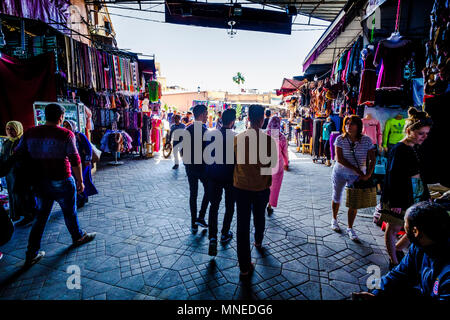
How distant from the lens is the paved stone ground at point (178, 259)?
260 centimetres

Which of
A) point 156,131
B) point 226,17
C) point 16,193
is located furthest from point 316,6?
point 16,193

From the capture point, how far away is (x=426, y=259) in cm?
154

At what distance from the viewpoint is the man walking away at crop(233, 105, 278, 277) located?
2695 mm

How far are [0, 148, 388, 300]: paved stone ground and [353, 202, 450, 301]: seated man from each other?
1.06 metres

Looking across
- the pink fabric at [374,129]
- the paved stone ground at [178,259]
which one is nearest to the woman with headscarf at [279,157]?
the paved stone ground at [178,259]

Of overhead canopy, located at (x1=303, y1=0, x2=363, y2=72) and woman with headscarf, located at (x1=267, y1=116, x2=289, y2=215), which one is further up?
overhead canopy, located at (x1=303, y1=0, x2=363, y2=72)

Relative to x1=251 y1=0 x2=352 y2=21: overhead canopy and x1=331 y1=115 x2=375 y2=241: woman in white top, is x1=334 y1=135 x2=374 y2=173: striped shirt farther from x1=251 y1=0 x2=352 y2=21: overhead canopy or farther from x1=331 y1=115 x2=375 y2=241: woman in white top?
x1=251 y1=0 x2=352 y2=21: overhead canopy

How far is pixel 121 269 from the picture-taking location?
296 cm

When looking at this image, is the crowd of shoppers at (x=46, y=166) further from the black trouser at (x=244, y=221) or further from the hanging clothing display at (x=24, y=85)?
the hanging clothing display at (x=24, y=85)

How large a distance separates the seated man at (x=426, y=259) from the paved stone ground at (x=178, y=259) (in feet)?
3.47

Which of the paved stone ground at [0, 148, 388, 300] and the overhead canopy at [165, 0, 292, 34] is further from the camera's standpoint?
the overhead canopy at [165, 0, 292, 34]

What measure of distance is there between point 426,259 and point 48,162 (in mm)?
3925

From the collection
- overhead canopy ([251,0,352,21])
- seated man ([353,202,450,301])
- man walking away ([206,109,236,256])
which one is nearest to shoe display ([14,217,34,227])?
man walking away ([206,109,236,256])

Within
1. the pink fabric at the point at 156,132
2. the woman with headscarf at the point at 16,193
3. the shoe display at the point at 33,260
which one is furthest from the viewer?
the pink fabric at the point at 156,132
